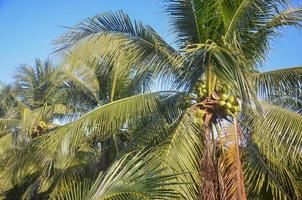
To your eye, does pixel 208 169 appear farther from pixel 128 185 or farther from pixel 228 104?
pixel 128 185

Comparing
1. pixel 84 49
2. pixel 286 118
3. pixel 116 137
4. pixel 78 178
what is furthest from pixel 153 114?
pixel 78 178

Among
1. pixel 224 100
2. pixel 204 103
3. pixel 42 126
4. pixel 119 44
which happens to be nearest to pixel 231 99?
pixel 224 100

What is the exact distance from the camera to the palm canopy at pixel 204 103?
645 centimetres

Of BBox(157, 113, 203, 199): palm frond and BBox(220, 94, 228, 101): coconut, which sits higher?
BBox(220, 94, 228, 101): coconut

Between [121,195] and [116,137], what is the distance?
24.9ft

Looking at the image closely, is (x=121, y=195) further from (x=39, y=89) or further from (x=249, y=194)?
(x=39, y=89)

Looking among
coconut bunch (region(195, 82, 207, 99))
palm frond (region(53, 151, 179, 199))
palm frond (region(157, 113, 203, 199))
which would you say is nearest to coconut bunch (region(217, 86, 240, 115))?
coconut bunch (region(195, 82, 207, 99))

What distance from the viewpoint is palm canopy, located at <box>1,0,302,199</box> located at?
645cm

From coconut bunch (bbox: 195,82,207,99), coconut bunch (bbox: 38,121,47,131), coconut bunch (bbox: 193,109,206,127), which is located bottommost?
coconut bunch (bbox: 38,121,47,131)

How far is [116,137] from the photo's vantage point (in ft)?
39.6

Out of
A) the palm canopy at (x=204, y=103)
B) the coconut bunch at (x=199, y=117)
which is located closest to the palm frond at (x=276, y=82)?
the palm canopy at (x=204, y=103)

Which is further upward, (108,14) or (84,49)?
(108,14)

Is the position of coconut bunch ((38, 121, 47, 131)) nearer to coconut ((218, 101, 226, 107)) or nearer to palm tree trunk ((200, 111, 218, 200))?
palm tree trunk ((200, 111, 218, 200))

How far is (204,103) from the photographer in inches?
274
